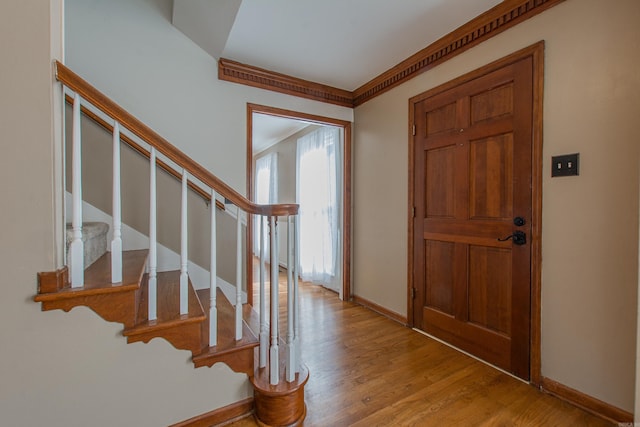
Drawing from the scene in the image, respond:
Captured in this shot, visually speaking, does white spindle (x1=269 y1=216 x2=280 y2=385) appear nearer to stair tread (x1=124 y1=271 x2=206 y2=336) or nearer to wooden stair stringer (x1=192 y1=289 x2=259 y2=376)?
wooden stair stringer (x1=192 y1=289 x2=259 y2=376)

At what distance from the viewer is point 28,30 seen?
1.07 metres

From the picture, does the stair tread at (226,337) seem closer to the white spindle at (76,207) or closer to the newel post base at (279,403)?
the newel post base at (279,403)

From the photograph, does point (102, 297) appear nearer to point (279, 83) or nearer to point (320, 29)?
point (320, 29)

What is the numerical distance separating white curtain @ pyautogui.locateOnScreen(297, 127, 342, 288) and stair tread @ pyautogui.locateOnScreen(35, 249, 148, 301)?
237 centimetres

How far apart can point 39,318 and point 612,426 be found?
266cm

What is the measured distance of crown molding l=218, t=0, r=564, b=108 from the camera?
1.79 meters

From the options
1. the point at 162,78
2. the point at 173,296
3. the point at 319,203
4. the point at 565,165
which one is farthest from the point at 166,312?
the point at 319,203

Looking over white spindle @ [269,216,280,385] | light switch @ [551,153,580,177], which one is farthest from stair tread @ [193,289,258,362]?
light switch @ [551,153,580,177]

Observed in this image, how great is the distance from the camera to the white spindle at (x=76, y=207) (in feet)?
3.76

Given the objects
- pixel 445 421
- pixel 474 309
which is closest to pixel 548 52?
pixel 474 309

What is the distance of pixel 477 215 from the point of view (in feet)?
6.78

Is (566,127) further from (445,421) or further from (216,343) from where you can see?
(216,343)

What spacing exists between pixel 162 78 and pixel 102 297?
187 cm

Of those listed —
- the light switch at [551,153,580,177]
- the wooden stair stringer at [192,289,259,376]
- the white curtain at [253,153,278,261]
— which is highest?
the white curtain at [253,153,278,261]
